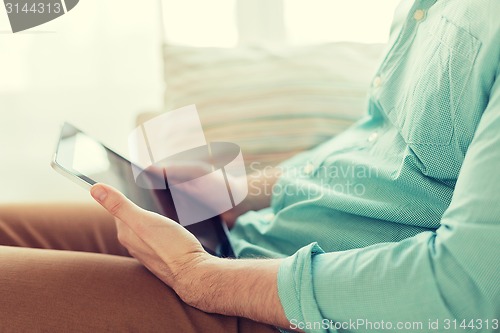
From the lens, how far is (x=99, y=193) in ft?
2.14

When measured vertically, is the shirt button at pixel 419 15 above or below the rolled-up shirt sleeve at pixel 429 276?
above

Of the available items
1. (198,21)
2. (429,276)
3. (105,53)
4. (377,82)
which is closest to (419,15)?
(377,82)

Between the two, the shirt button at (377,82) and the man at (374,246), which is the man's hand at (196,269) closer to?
the man at (374,246)

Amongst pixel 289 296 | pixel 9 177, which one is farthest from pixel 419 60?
pixel 9 177

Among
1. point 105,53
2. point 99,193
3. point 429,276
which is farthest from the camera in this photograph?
point 105,53

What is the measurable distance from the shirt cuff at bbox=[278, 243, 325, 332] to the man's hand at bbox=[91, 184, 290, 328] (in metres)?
0.01

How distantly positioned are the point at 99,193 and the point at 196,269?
0.15 metres

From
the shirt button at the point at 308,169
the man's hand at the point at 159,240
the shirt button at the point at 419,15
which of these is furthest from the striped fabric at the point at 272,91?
the man's hand at the point at 159,240

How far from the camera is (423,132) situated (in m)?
0.66

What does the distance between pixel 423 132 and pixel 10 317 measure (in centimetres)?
52

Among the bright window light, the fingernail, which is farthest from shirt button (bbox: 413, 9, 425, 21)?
the bright window light

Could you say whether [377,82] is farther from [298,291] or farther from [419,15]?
[298,291]

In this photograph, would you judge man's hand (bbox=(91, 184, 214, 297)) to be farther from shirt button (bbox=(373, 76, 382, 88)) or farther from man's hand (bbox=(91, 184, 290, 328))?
shirt button (bbox=(373, 76, 382, 88))

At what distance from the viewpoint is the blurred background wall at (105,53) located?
1536 mm
